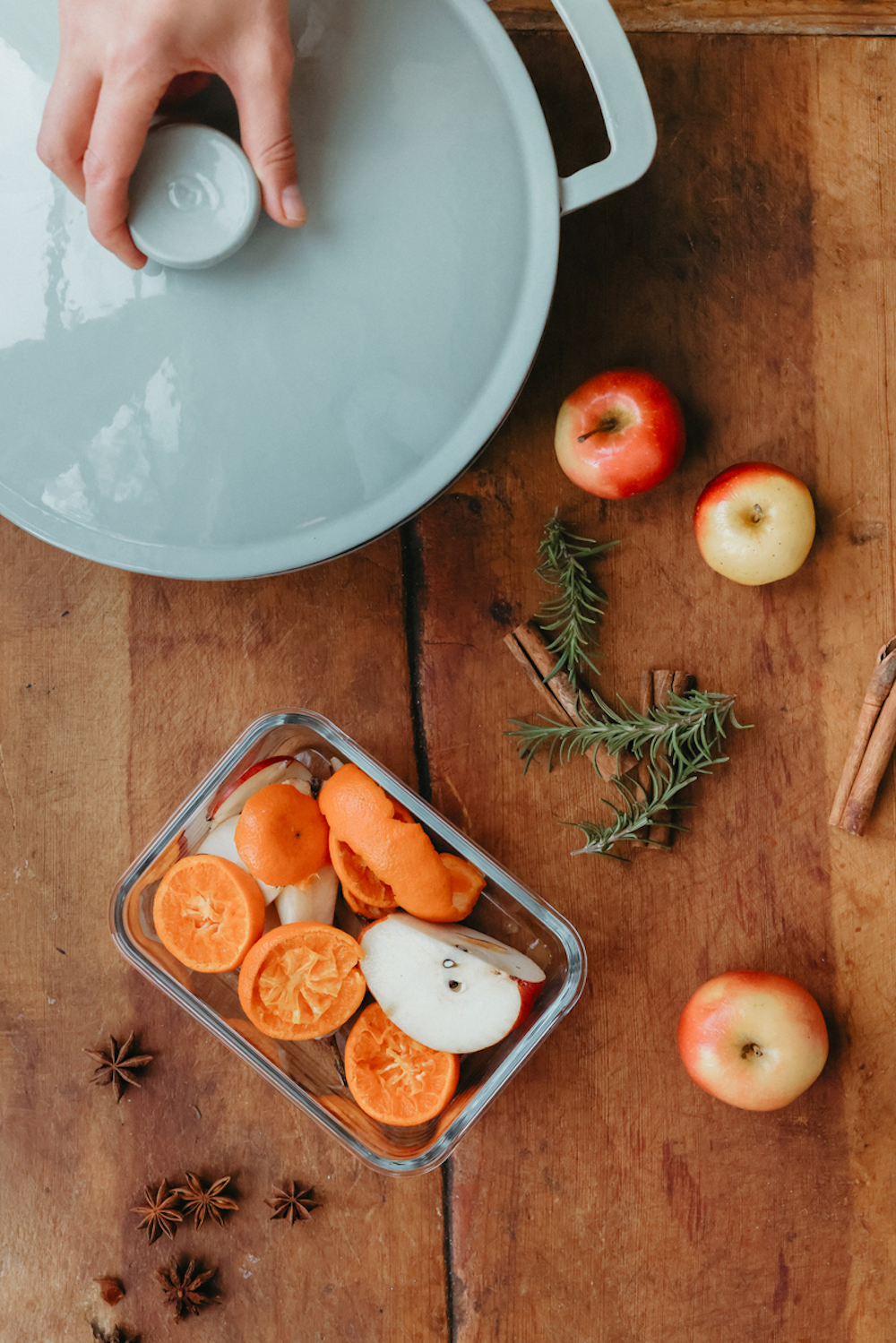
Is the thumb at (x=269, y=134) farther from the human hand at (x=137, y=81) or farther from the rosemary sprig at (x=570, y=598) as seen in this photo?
the rosemary sprig at (x=570, y=598)

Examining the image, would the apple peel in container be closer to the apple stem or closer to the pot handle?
the apple stem

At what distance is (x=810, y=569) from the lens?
992 millimetres

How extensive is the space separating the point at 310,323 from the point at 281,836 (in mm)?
469

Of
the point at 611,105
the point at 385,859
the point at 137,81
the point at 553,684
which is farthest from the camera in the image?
the point at 553,684

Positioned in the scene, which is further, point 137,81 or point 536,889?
point 536,889

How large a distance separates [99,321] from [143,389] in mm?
56

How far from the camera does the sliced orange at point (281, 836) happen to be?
2.88 feet

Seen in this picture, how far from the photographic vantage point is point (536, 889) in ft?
3.26

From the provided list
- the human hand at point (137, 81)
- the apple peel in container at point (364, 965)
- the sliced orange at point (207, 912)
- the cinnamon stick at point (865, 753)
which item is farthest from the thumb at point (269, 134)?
the cinnamon stick at point (865, 753)

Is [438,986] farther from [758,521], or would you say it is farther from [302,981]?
[758,521]

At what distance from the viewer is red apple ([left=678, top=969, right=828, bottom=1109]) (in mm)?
930

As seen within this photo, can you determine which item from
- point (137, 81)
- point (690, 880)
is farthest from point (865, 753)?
point (137, 81)

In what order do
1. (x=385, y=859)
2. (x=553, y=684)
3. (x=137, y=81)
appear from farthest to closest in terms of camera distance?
(x=553, y=684) < (x=385, y=859) < (x=137, y=81)

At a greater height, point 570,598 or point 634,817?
point 570,598
